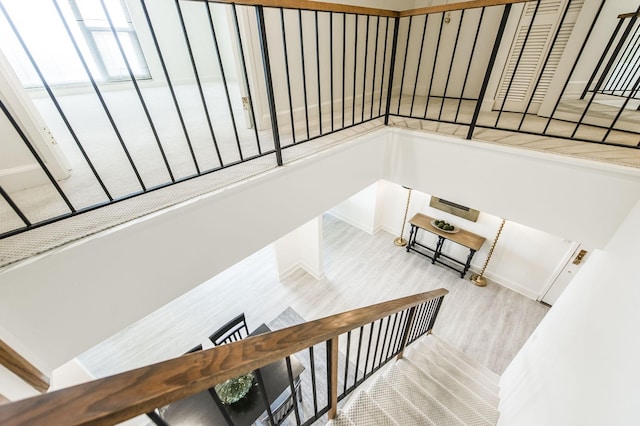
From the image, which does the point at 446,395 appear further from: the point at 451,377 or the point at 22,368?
the point at 22,368

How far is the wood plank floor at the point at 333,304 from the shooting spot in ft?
12.5

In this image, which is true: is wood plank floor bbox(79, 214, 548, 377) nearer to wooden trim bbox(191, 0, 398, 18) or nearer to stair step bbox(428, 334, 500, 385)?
stair step bbox(428, 334, 500, 385)

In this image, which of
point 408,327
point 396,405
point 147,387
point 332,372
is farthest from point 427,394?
point 147,387

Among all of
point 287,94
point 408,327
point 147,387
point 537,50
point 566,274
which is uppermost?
point 537,50

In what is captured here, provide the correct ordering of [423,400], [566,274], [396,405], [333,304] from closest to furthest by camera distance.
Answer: [396,405] → [423,400] → [566,274] → [333,304]

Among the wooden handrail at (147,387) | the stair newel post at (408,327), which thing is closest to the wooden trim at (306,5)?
the wooden handrail at (147,387)

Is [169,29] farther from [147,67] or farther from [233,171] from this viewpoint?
[233,171]

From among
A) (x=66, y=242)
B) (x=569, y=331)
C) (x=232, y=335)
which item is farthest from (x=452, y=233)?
(x=66, y=242)

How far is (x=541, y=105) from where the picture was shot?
3.11m

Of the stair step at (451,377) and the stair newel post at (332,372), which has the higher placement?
the stair newel post at (332,372)

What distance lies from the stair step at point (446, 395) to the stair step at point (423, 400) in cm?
6

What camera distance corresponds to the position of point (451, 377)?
258cm

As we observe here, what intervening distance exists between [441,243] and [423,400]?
11.4ft

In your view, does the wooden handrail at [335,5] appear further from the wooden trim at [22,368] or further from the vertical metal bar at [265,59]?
the wooden trim at [22,368]
